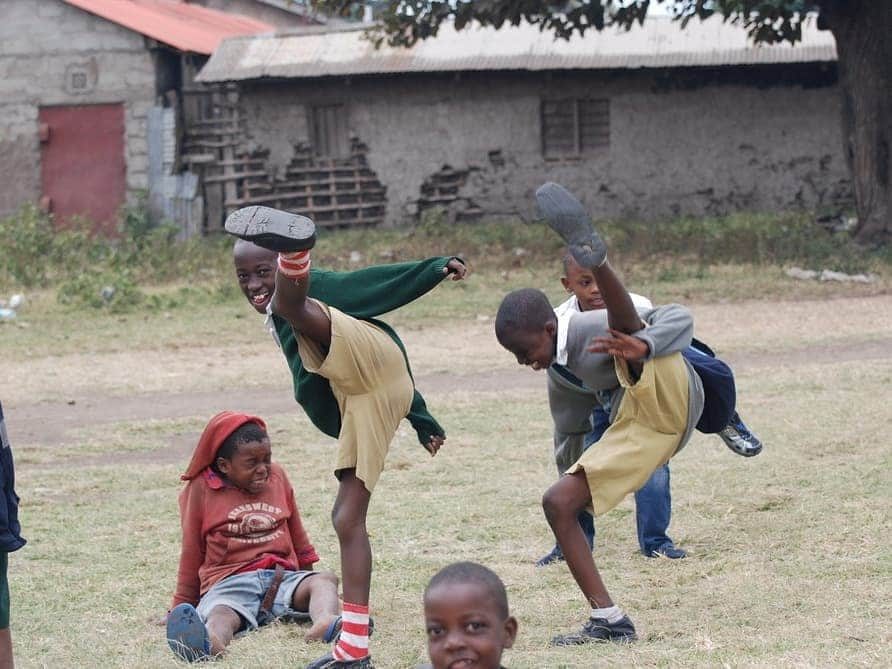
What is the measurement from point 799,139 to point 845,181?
0.90 meters

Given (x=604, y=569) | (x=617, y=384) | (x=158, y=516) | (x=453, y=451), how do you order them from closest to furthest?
(x=617, y=384), (x=604, y=569), (x=158, y=516), (x=453, y=451)

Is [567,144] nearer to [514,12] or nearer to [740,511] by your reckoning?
[514,12]

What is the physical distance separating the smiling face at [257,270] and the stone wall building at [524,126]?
14.8 metres

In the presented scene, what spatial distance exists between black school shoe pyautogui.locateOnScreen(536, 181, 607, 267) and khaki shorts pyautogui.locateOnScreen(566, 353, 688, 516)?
51cm

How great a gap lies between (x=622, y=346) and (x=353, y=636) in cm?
114

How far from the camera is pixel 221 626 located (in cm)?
424

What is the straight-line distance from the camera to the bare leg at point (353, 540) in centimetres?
393

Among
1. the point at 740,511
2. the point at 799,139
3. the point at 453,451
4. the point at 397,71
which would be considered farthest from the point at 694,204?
the point at 740,511

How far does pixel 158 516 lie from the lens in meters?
6.22

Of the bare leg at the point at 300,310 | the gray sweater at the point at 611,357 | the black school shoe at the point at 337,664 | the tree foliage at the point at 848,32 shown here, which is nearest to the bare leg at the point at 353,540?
the black school shoe at the point at 337,664

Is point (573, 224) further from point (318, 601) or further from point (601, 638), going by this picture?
point (318, 601)

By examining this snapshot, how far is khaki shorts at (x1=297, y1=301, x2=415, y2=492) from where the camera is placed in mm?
3980

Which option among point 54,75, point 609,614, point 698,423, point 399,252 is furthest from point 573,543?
point 54,75

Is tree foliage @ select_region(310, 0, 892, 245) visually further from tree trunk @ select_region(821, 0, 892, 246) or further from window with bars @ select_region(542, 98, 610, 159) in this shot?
window with bars @ select_region(542, 98, 610, 159)
